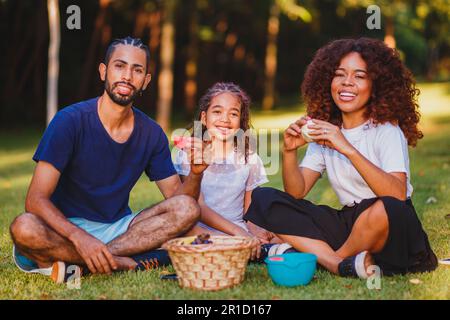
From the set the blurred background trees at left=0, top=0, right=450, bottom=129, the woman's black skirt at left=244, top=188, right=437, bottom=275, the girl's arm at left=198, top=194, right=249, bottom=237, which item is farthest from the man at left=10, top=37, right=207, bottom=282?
the blurred background trees at left=0, top=0, right=450, bottom=129

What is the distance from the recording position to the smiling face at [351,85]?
14.8 feet

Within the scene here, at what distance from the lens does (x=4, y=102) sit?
22.7m

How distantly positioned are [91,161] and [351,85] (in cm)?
188

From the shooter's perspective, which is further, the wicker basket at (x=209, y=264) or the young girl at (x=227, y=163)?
the young girl at (x=227, y=163)

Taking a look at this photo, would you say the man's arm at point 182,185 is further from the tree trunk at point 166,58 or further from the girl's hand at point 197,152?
the tree trunk at point 166,58

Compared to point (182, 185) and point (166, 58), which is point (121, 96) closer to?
point (182, 185)

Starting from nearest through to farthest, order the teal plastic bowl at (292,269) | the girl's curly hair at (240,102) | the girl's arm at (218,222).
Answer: the teal plastic bowl at (292,269) → the girl's arm at (218,222) → the girl's curly hair at (240,102)

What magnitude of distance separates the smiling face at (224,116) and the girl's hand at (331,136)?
116 centimetres

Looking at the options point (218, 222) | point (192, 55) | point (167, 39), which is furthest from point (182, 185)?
point (192, 55)

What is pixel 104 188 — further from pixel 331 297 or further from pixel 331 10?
pixel 331 10

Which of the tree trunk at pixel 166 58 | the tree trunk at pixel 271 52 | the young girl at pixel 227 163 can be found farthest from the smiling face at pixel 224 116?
the tree trunk at pixel 271 52

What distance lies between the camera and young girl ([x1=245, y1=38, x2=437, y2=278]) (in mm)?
4059

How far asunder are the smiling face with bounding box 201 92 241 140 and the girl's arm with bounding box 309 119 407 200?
3.86 ft

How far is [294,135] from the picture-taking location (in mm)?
4363
